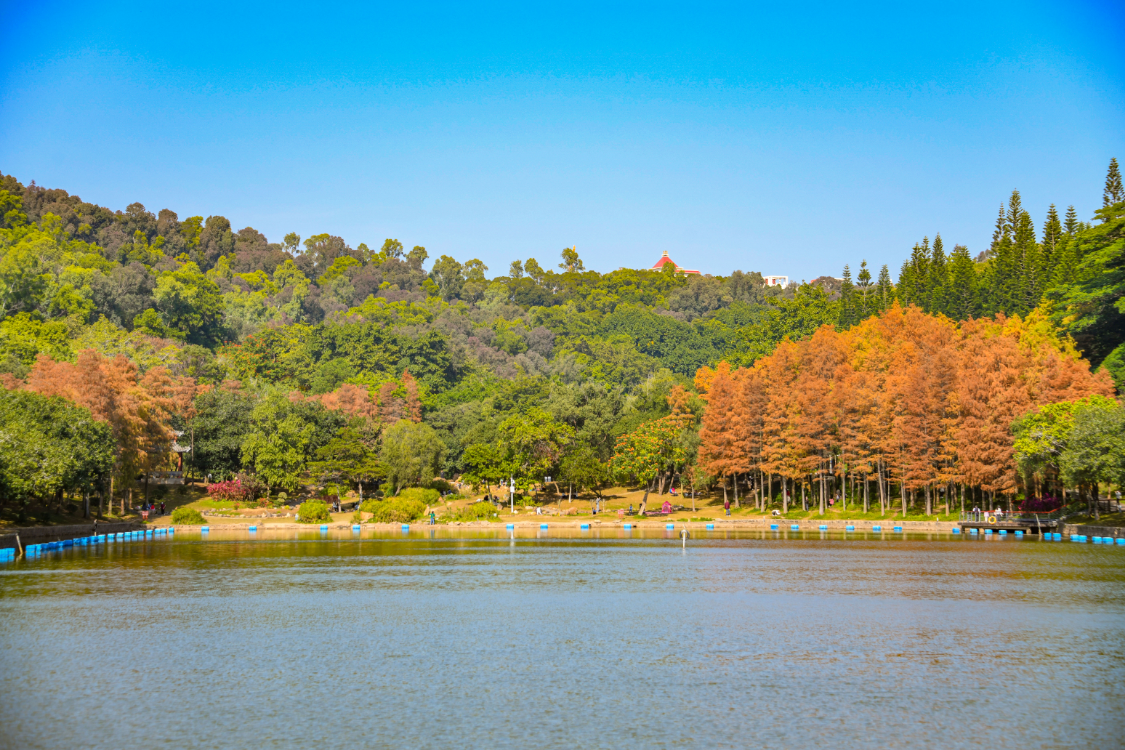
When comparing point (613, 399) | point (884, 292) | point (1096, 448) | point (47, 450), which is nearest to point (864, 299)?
point (884, 292)

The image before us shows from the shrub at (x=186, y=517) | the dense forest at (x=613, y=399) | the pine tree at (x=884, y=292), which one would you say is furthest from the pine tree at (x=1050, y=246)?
the shrub at (x=186, y=517)

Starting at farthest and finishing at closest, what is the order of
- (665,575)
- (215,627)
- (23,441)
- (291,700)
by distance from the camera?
(23,441) → (665,575) → (215,627) → (291,700)

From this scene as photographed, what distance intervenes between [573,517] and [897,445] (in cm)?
3082

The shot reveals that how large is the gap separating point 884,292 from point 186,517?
92.9 meters

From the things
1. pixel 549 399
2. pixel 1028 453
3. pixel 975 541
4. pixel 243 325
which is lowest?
pixel 975 541

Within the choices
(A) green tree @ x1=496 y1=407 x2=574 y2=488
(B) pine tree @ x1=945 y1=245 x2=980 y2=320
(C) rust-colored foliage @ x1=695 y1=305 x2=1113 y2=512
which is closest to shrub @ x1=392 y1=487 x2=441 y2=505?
(A) green tree @ x1=496 y1=407 x2=574 y2=488

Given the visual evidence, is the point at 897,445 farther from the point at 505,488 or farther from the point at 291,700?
the point at 291,700

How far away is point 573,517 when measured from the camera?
88.4 m

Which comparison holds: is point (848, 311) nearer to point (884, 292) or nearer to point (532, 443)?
point (884, 292)

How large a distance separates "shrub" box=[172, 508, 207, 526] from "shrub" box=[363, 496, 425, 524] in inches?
575

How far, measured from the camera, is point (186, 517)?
78.8 metres

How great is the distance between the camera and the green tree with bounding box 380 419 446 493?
88562mm

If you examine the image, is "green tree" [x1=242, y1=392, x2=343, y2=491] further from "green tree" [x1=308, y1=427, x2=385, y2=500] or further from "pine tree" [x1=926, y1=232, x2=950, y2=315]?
"pine tree" [x1=926, y1=232, x2=950, y2=315]

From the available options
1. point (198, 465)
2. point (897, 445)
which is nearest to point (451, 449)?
point (198, 465)
